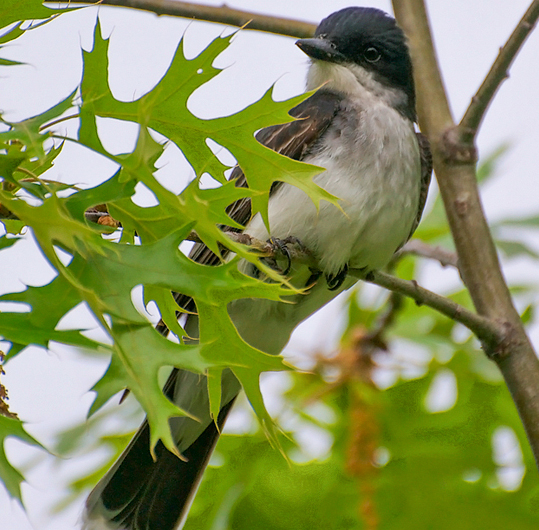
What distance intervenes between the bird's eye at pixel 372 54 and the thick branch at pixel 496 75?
964mm

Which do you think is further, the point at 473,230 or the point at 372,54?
the point at 372,54

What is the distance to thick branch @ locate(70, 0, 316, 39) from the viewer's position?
176 inches

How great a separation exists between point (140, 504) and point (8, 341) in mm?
2914

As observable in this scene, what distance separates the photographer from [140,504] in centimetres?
476

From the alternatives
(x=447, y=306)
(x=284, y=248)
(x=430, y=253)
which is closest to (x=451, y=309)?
(x=447, y=306)

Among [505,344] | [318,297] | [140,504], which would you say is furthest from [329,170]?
[140,504]

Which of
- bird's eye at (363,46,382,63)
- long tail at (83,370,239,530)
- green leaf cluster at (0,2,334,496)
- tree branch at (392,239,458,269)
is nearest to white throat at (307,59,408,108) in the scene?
bird's eye at (363,46,382,63)

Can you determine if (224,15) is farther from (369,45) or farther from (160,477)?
(160,477)

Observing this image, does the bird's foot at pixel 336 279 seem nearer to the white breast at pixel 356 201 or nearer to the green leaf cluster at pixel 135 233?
the white breast at pixel 356 201

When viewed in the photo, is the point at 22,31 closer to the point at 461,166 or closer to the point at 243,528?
the point at 461,166

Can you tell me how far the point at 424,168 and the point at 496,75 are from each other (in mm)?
943

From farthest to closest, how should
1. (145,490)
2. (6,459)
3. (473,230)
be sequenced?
(145,490), (473,230), (6,459)

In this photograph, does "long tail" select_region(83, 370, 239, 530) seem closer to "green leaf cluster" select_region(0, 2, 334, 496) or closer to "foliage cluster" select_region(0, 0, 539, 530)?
"foliage cluster" select_region(0, 0, 539, 530)

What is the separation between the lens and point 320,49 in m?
4.65
